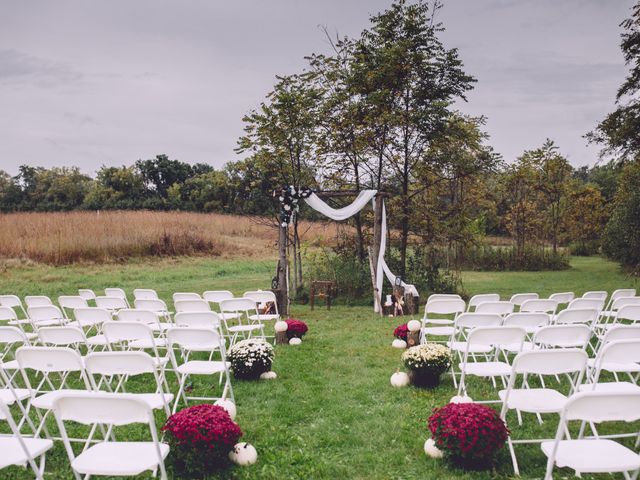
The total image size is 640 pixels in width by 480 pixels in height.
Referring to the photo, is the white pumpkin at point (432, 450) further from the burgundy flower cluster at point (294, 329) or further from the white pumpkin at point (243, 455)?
the burgundy flower cluster at point (294, 329)

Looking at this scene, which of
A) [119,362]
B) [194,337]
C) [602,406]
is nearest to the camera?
[602,406]

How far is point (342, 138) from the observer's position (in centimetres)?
1371

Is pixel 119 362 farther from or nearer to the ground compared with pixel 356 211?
nearer to the ground

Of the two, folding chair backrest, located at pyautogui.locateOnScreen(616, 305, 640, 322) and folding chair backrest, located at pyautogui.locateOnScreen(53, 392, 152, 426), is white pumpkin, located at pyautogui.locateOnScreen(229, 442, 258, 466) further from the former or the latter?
folding chair backrest, located at pyautogui.locateOnScreen(616, 305, 640, 322)

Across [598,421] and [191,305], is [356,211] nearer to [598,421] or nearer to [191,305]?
[191,305]

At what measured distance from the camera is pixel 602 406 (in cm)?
235

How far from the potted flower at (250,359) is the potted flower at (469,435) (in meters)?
2.47

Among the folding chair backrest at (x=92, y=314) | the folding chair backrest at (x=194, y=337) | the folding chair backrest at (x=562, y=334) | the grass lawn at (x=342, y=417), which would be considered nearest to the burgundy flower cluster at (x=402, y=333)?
the grass lawn at (x=342, y=417)

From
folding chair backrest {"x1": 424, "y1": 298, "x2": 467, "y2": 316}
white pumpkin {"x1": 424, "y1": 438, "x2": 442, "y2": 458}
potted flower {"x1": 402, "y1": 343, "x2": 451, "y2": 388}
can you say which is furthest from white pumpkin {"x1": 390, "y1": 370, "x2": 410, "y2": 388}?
white pumpkin {"x1": 424, "y1": 438, "x2": 442, "y2": 458}

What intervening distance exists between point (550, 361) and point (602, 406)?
58cm

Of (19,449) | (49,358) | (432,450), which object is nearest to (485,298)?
(432,450)

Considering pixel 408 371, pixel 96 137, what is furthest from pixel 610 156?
pixel 96 137

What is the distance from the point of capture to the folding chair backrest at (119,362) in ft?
9.86

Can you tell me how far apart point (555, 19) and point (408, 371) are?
44.2 feet
